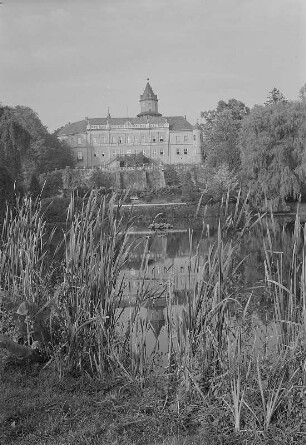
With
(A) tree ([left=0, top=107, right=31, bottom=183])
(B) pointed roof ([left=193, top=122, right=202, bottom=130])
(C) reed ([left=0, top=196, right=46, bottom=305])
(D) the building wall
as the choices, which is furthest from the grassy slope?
(B) pointed roof ([left=193, top=122, right=202, bottom=130])

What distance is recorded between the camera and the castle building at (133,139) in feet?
192

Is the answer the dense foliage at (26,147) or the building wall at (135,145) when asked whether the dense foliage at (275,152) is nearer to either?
the dense foliage at (26,147)

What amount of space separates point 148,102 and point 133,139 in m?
7.98

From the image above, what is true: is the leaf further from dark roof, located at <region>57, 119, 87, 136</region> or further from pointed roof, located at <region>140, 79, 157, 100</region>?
pointed roof, located at <region>140, 79, 157, 100</region>

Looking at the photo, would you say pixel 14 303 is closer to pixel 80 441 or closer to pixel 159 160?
pixel 80 441

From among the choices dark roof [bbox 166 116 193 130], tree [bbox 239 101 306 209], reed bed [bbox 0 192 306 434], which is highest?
dark roof [bbox 166 116 193 130]

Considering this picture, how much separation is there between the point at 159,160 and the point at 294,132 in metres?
37.2

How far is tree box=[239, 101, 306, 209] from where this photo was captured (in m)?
21.2

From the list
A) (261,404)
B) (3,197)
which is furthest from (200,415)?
(3,197)

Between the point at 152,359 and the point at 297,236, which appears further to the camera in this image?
the point at 152,359

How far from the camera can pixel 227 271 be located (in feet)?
11.1

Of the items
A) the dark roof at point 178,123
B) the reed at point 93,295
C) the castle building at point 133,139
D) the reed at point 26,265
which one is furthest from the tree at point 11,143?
the dark roof at point 178,123

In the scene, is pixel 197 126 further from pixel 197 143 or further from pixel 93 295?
pixel 93 295

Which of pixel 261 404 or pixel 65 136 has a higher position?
pixel 65 136
